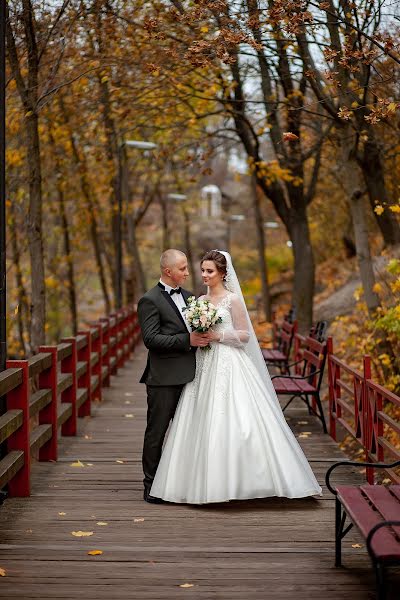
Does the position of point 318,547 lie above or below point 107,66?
below

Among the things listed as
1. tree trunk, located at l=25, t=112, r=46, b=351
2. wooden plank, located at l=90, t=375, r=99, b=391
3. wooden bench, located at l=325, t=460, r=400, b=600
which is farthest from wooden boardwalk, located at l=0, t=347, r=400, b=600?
tree trunk, located at l=25, t=112, r=46, b=351

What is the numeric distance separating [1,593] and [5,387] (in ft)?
7.27

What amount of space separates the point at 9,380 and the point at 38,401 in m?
1.50

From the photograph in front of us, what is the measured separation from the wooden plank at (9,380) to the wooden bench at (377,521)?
9.28 feet

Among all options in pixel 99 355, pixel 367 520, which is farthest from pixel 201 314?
pixel 99 355

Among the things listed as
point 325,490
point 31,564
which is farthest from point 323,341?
point 31,564

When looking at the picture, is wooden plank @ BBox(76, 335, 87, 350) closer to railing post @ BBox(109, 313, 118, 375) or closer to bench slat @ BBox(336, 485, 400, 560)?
railing post @ BBox(109, 313, 118, 375)

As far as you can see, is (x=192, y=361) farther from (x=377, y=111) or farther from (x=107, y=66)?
(x=107, y=66)

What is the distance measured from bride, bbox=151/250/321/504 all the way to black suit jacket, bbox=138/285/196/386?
0.17 m

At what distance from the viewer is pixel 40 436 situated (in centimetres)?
927

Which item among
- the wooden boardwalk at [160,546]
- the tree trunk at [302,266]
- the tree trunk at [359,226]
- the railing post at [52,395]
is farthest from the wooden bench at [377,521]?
the tree trunk at [302,266]

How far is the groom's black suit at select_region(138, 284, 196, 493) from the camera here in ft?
26.7

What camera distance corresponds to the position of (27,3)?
13.0 meters

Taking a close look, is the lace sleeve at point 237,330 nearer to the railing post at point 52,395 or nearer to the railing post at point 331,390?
the railing post at point 52,395
